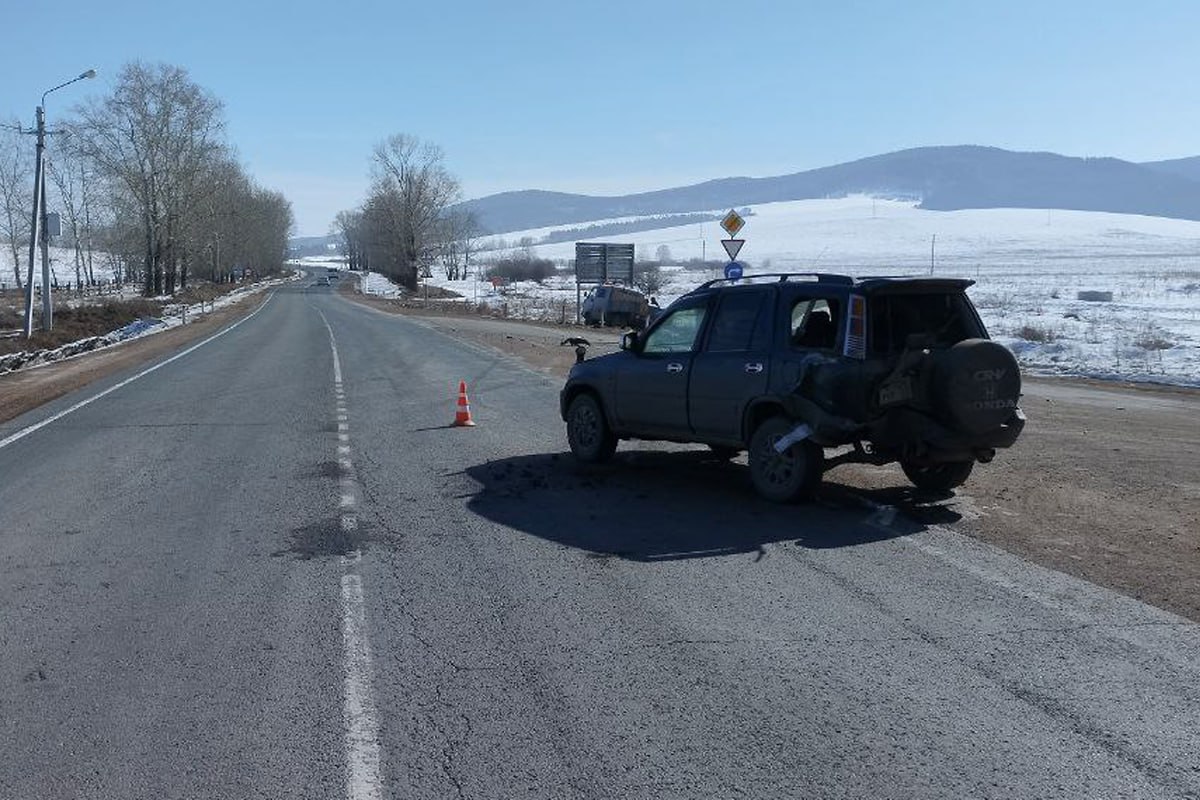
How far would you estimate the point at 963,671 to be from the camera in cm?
566

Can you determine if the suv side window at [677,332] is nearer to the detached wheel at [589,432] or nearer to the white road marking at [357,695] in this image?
the detached wheel at [589,432]

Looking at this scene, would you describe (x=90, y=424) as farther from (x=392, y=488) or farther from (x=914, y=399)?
(x=914, y=399)

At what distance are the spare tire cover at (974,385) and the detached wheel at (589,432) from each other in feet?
12.3

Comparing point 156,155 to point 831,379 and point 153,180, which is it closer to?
point 153,180

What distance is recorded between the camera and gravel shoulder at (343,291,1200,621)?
780cm

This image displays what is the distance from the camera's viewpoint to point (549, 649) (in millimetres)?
5992

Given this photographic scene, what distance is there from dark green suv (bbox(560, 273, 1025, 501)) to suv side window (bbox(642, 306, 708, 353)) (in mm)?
15

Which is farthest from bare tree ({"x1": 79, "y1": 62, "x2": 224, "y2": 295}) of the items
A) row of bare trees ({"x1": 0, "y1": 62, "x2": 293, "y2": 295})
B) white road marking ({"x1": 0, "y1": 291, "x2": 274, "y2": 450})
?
white road marking ({"x1": 0, "y1": 291, "x2": 274, "y2": 450})

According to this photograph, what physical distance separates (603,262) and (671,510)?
154ft

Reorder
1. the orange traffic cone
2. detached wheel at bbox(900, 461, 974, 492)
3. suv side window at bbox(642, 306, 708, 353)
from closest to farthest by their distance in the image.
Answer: detached wheel at bbox(900, 461, 974, 492), suv side window at bbox(642, 306, 708, 353), the orange traffic cone

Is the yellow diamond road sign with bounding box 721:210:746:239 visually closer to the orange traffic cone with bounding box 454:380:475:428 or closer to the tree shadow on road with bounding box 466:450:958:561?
the orange traffic cone with bounding box 454:380:475:428

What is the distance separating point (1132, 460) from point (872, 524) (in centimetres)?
474

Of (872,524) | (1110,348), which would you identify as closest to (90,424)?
(872,524)

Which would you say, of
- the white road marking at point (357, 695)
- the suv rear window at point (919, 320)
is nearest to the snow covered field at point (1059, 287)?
the suv rear window at point (919, 320)
